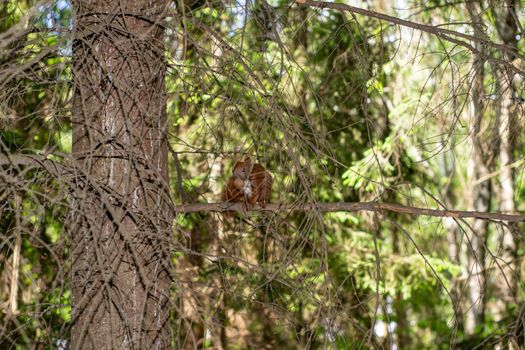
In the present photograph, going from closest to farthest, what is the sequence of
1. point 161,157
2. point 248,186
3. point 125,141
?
point 125,141 → point 161,157 → point 248,186

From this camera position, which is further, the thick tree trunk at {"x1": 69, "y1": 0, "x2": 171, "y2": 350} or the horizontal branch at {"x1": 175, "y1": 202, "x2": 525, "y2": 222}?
the horizontal branch at {"x1": 175, "y1": 202, "x2": 525, "y2": 222}

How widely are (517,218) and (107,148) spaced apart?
2.07 metres

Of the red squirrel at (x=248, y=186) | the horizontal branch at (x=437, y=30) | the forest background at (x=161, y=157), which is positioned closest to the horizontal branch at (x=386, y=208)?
the forest background at (x=161, y=157)

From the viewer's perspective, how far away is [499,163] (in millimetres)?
11633

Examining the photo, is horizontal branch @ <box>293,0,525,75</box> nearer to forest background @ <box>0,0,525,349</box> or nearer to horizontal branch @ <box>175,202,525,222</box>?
forest background @ <box>0,0,525,349</box>

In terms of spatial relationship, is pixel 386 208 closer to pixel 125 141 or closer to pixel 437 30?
pixel 437 30

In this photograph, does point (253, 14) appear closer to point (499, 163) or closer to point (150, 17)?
point (150, 17)

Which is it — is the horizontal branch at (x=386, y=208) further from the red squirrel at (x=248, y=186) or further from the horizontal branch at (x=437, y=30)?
the horizontal branch at (x=437, y=30)

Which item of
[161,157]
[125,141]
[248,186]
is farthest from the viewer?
[248,186]

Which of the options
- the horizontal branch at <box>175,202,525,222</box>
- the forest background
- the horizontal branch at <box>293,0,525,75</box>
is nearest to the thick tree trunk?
the forest background

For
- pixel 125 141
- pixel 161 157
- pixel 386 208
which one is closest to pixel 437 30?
pixel 386 208

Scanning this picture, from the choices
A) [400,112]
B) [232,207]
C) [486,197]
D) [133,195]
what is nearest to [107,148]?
[133,195]

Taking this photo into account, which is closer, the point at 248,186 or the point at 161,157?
the point at 161,157

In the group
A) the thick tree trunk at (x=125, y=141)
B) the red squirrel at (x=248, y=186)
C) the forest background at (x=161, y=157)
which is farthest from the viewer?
the red squirrel at (x=248, y=186)
